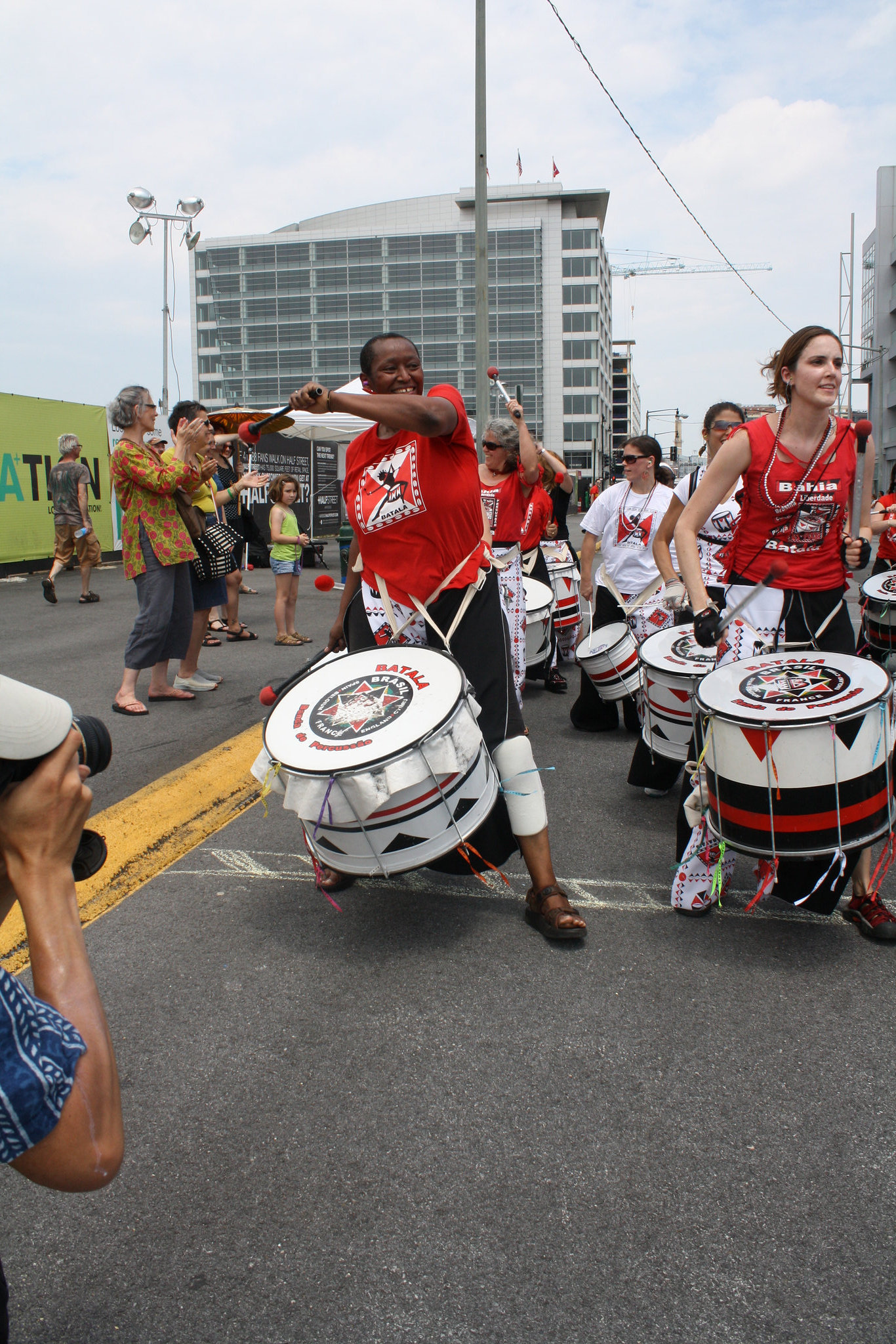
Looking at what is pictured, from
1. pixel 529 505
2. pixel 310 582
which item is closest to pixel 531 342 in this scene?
pixel 310 582

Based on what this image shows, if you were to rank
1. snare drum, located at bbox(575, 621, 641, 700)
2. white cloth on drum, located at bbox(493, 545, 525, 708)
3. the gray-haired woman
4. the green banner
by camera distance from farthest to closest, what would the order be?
the green banner
the gray-haired woman
snare drum, located at bbox(575, 621, 641, 700)
white cloth on drum, located at bbox(493, 545, 525, 708)

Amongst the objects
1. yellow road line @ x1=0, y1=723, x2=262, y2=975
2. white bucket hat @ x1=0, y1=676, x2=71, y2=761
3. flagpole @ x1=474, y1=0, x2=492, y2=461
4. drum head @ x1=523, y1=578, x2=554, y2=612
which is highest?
flagpole @ x1=474, y1=0, x2=492, y2=461

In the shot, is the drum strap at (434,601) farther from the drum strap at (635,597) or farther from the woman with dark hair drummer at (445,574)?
the drum strap at (635,597)

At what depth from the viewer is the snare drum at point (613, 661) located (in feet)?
17.9

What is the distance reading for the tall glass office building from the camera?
97.3 metres

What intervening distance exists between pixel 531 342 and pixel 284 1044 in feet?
340

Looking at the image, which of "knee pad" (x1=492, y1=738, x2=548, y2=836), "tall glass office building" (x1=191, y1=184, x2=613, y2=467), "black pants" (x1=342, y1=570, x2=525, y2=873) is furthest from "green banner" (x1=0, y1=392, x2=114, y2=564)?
"tall glass office building" (x1=191, y1=184, x2=613, y2=467)

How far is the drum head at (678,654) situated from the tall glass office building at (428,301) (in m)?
92.2

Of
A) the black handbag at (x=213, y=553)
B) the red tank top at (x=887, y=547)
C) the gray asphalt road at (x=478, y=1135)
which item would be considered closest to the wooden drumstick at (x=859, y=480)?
the gray asphalt road at (x=478, y=1135)

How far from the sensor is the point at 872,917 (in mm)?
3025

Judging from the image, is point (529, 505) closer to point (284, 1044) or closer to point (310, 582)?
point (284, 1044)

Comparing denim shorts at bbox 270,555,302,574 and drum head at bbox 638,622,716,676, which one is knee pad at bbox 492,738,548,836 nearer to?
drum head at bbox 638,622,716,676

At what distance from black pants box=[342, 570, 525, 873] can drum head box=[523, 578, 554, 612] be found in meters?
3.42

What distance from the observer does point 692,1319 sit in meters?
1.62
